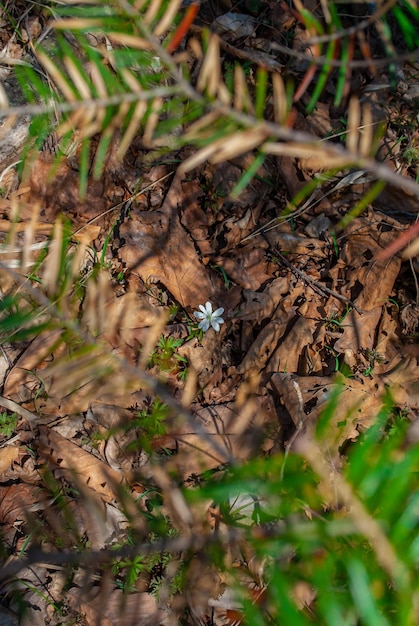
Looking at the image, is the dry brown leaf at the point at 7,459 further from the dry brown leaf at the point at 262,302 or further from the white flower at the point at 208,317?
the dry brown leaf at the point at 262,302

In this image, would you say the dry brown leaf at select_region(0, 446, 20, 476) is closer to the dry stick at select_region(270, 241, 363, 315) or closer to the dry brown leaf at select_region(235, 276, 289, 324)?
the dry brown leaf at select_region(235, 276, 289, 324)

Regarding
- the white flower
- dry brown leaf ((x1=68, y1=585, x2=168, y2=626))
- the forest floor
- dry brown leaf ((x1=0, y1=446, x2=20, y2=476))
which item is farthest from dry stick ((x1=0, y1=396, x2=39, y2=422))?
the white flower

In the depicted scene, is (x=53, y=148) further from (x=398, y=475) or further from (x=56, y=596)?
(x=398, y=475)

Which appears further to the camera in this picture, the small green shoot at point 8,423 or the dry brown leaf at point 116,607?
the small green shoot at point 8,423

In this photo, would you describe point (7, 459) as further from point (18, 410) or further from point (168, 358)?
point (168, 358)

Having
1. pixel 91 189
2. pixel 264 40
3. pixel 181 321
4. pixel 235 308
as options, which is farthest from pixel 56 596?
pixel 264 40

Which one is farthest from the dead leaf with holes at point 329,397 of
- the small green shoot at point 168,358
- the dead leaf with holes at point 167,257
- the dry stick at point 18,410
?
the dry stick at point 18,410
